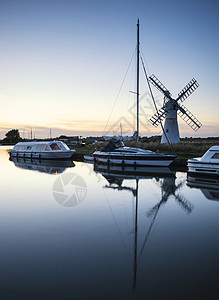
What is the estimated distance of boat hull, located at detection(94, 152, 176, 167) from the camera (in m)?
21.8

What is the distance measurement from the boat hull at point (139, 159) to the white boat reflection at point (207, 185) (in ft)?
13.5

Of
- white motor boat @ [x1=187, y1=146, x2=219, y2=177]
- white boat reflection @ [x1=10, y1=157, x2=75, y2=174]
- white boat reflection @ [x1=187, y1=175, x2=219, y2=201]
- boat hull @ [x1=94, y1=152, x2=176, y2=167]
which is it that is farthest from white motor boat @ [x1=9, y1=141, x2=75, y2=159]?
white boat reflection @ [x1=187, y1=175, x2=219, y2=201]

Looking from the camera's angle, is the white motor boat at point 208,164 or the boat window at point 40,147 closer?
the white motor boat at point 208,164

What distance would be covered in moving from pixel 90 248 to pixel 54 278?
1522 millimetres

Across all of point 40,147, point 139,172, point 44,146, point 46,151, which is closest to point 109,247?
point 139,172

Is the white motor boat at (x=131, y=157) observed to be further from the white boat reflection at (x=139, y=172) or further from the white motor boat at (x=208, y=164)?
the white motor boat at (x=208, y=164)

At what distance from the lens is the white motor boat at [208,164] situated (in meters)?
16.7

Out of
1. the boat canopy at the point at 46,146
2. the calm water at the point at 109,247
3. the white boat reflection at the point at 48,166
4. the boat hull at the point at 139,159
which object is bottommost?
the white boat reflection at the point at 48,166

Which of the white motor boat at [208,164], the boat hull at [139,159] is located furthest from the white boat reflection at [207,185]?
the boat hull at [139,159]

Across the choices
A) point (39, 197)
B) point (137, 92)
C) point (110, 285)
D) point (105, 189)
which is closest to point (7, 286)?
point (110, 285)

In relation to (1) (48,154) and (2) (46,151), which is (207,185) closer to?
(1) (48,154)

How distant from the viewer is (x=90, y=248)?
5.87 meters

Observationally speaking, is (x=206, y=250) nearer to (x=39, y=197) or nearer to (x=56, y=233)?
(x=56, y=233)

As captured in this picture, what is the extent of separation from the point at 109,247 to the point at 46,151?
29621 mm
